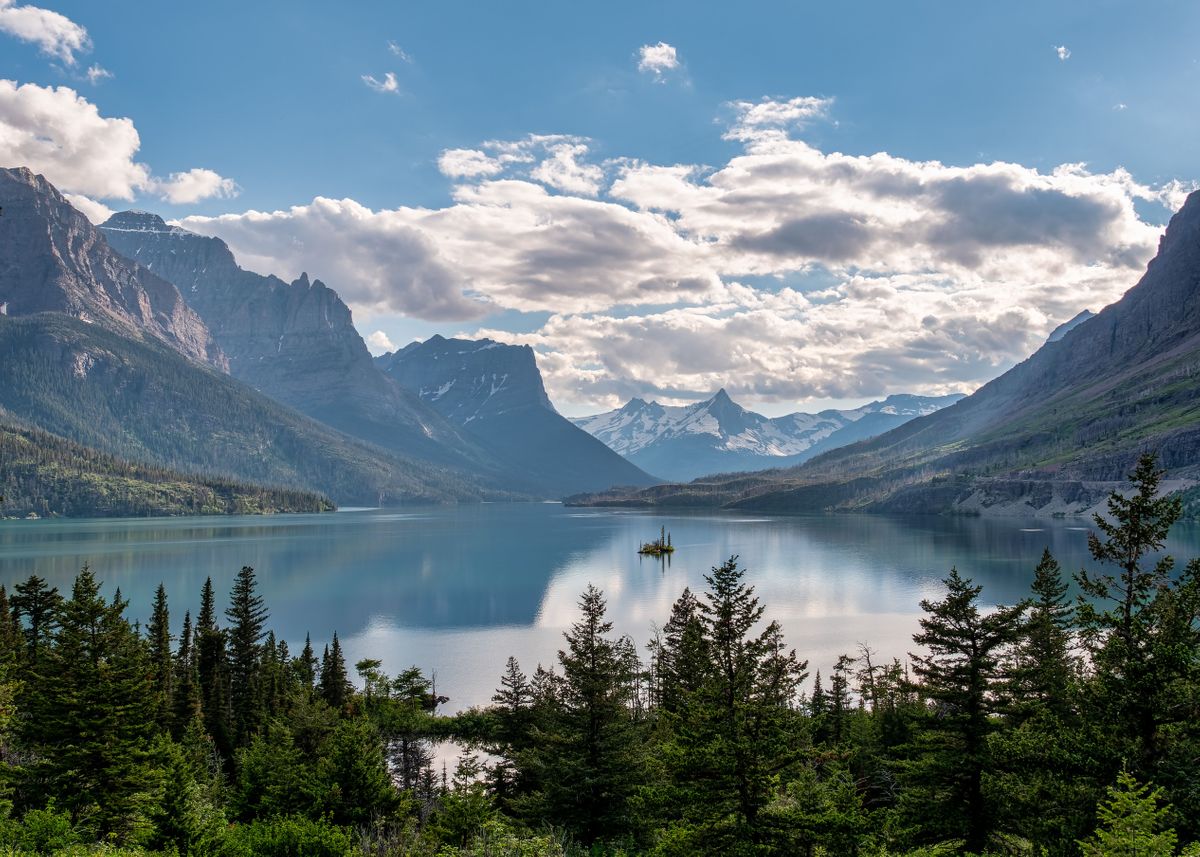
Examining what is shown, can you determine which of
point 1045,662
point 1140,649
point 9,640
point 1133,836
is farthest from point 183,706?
point 1133,836

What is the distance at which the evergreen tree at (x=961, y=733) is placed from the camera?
99.0 ft

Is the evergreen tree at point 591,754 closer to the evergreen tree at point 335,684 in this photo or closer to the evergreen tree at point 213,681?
the evergreen tree at point 213,681

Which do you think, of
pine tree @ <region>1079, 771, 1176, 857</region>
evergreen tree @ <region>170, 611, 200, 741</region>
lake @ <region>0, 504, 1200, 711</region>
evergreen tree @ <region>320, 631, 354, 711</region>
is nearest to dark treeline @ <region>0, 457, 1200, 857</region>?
pine tree @ <region>1079, 771, 1176, 857</region>

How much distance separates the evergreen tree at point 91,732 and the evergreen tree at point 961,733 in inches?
1322

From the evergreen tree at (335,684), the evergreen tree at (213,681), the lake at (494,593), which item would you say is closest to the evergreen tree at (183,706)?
the evergreen tree at (213,681)

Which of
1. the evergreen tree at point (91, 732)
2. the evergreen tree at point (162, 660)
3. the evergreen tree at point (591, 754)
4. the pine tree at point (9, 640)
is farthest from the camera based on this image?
the evergreen tree at point (162, 660)

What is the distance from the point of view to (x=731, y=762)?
27.5 metres

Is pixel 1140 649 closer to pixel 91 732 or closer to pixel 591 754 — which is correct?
pixel 591 754

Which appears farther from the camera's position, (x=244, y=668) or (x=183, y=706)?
(x=244, y=668)

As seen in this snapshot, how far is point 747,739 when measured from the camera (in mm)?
27719

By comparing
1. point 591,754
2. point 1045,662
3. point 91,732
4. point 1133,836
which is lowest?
point 591,754

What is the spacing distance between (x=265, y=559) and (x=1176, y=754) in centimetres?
19815

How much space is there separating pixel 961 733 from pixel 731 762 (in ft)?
33.1

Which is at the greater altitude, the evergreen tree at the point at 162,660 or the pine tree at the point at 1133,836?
the pine tree at the point at 1133,836
